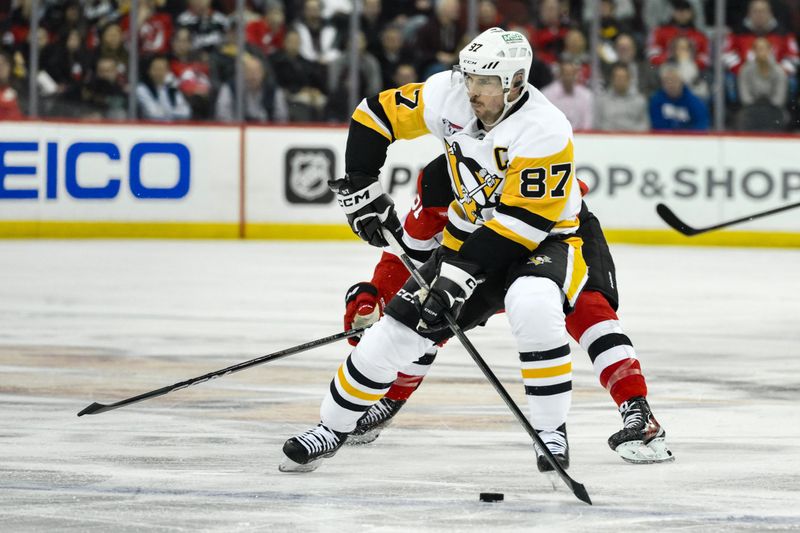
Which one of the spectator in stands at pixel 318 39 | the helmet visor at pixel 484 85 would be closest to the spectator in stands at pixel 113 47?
the spectator in stands at pixel 318 39

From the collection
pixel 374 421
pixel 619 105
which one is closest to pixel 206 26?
pixel 619 105

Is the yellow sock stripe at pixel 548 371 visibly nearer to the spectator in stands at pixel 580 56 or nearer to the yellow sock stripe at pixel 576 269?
the yellow sock stripe at pixel 576 269

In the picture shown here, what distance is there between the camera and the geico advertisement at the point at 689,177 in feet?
40.4

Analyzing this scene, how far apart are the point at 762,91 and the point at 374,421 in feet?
27.5

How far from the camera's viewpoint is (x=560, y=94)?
41.3 ft

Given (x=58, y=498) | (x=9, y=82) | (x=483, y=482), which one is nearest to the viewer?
(x=58, y=498)

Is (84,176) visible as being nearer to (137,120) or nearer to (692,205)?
(137,120)

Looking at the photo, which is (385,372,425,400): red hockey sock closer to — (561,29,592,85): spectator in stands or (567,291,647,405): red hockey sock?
(567,291,647,405): red hockey sock

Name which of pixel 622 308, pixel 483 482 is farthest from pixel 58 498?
pixel 622 308

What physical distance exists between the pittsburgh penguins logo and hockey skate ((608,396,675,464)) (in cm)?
72

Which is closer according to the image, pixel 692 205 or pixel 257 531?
pixel 257 531

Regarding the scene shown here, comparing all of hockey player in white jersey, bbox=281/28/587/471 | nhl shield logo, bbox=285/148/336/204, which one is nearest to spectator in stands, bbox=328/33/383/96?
nhl shield logo, bbox=285/148/336/204

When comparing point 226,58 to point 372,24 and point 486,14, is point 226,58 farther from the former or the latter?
point 486,14

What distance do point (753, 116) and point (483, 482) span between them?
8.84 meters
